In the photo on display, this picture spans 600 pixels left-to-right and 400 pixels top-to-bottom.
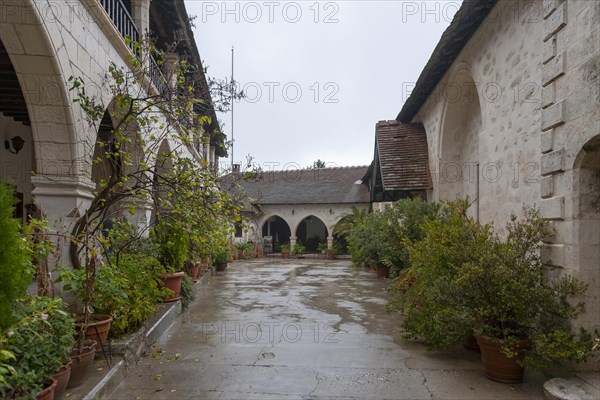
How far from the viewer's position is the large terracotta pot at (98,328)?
12.5 ft

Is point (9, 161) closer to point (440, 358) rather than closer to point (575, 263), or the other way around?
point (440, 358)

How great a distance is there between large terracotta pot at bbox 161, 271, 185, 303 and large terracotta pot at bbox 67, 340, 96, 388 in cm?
285

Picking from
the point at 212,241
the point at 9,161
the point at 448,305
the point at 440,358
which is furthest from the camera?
the point at 9,161

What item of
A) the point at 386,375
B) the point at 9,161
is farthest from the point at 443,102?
the point at 9,161

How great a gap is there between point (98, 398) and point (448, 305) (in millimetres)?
3213

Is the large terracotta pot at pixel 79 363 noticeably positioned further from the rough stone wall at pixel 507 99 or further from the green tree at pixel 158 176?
the rough stone wall at pixel 507 99

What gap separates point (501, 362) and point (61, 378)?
363 centimetres

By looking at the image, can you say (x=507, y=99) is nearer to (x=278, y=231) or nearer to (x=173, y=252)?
(x=173, y=252)

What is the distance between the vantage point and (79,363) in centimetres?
337

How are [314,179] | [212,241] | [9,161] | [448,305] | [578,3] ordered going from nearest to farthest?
[578,3] → [448,305] → [212,241] → [9,161] → [314,179]

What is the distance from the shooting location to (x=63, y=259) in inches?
173

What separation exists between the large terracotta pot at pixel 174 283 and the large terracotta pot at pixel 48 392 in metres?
3.54

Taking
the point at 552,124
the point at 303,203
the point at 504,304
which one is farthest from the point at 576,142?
the point at 303,203

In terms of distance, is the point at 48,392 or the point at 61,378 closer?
the point at 48,392
